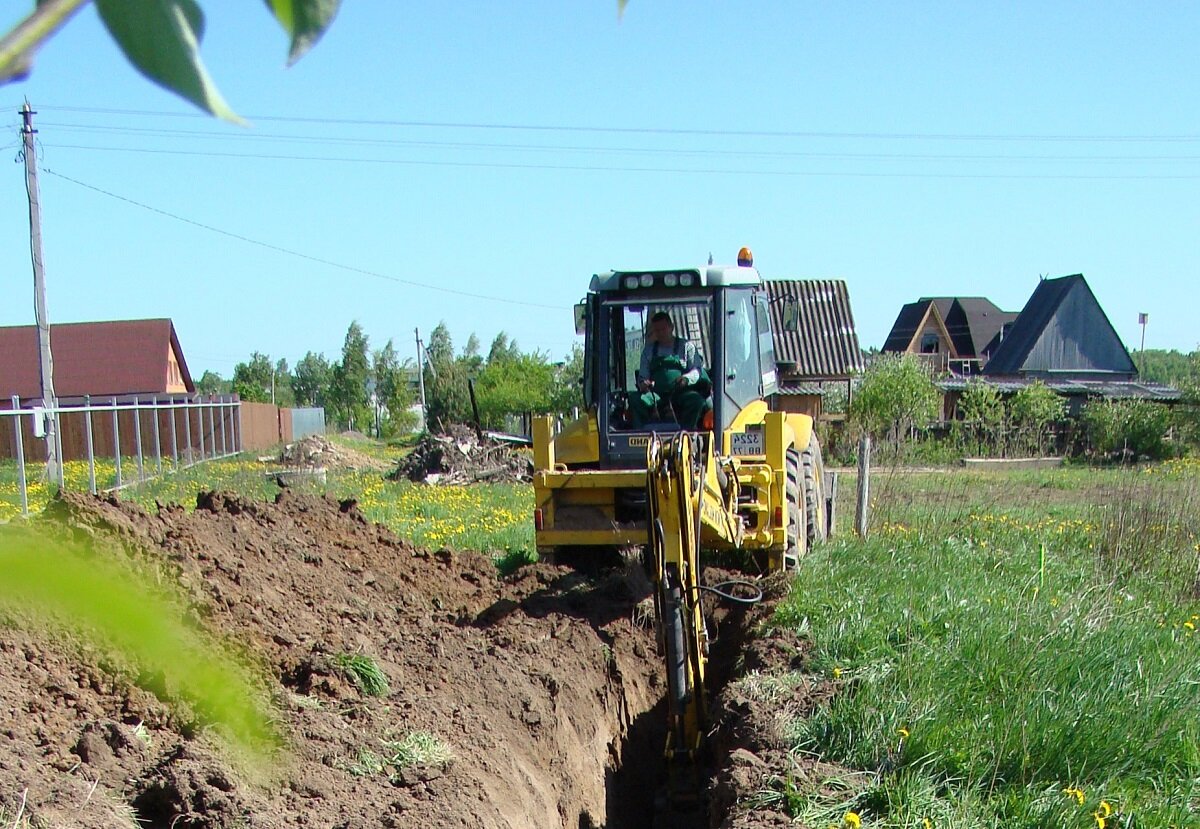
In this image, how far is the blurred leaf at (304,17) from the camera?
0.49m

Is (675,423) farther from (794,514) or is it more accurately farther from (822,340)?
(822,340)

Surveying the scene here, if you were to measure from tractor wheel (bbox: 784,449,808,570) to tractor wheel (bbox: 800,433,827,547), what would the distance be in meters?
0.53

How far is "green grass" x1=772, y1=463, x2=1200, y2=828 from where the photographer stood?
4770mm

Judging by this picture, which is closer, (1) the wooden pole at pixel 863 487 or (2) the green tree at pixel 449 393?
(1) the wooden pole at pixel 863 487

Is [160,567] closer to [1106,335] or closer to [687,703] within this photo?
[687,703]

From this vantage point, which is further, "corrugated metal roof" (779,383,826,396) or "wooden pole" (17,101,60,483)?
"corrugated metal roof" (779,383,826,396)

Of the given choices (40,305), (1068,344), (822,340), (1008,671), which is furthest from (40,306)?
(1068,344)

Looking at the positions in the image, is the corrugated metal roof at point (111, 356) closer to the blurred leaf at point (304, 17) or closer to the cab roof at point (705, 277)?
the cab roof at point (705, 277)

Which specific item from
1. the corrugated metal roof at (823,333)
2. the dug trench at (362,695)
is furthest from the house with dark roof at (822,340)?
the dug trench at (362,695)

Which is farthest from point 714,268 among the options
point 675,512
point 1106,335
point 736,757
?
point 1106,335

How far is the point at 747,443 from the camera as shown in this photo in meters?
8.57

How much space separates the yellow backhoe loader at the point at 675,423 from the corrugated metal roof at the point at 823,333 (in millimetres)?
21409

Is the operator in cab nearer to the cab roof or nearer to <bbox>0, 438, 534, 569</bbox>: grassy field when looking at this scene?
the cab roof

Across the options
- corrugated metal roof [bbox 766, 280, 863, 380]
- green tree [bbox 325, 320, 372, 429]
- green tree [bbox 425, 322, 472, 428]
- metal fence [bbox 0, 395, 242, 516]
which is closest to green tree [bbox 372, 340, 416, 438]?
green tree [bbox 325, 320, 372, 429]
